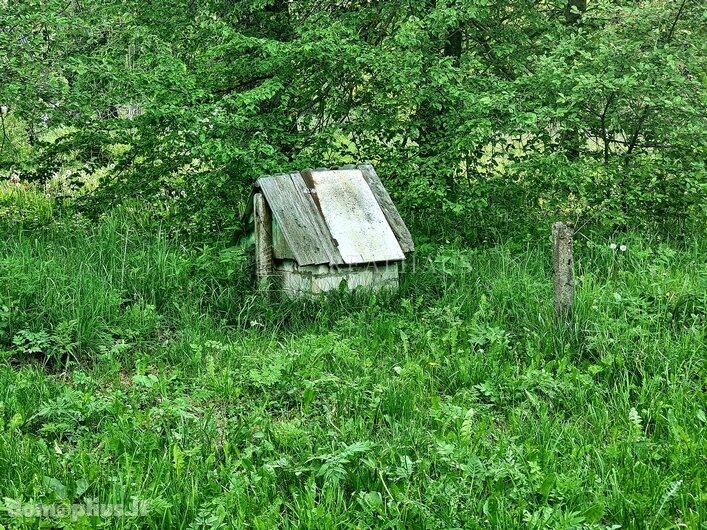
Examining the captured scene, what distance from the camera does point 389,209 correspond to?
5.93m

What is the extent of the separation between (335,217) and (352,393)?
84.6 inches

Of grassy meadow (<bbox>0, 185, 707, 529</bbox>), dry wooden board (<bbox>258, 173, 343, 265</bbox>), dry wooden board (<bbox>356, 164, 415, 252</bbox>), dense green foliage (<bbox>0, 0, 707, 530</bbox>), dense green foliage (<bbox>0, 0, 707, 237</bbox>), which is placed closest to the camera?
grassy meadow (<bbox>0, 185, 707, 529</bbox>)

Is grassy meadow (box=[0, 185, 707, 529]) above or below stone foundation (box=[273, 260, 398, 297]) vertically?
below

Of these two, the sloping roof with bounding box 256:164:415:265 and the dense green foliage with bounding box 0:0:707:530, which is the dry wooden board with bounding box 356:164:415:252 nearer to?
the sloping roof with bounding box 256:164:415:265

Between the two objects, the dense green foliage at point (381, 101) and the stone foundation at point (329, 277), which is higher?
the dense green foliage at point (381, 101)

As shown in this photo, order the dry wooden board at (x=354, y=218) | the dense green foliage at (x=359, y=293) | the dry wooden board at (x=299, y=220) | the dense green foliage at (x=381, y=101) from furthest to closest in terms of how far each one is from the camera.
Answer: the dense green foliage at (x=381, y=101)
the dry wooden board at (x=354, y=218)
the dry wooden board at (x=299, y=220)
the dense green foliage at (x=359, y=293)

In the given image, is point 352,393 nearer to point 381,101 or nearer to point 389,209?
point 389,209

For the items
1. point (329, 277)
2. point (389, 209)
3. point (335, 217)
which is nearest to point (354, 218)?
point (335, 217)

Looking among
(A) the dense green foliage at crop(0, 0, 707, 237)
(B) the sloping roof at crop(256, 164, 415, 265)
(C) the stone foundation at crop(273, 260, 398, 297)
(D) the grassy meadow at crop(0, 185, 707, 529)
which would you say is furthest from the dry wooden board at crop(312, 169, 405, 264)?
(A) the dense green foliage at crop(0, 0, 707, 237)

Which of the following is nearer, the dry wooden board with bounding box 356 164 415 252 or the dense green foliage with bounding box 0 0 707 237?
the dry wooden board with bounding box 356 164 415 252

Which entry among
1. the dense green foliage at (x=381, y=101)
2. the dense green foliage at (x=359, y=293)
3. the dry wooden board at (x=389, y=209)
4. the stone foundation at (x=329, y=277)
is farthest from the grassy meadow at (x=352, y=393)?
Result: the dense green foliage at (x=381, y=101)

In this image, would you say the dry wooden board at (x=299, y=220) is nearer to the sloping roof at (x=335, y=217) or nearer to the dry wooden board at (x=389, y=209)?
the sloping roof at (x=335, y=217)

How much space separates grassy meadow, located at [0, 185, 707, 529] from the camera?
9.21 ft

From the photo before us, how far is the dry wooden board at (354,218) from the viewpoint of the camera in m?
5.44
